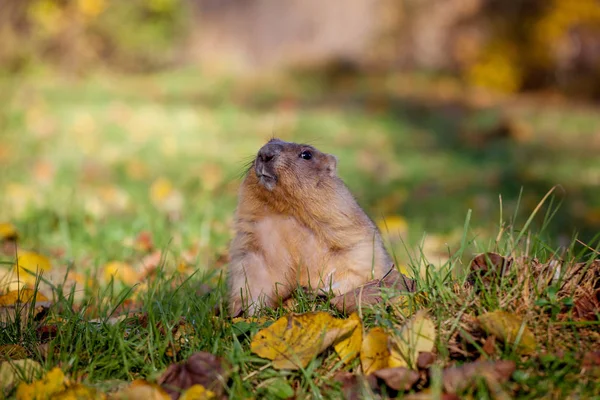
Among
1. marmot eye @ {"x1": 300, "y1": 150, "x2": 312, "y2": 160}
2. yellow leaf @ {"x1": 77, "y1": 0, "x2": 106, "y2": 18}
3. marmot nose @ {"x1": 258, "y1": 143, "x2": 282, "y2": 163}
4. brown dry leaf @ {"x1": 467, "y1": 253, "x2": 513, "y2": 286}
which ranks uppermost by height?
yellow leaf @ {"x1": 77, "y1": 0, "x2": 106, "y2": 18}

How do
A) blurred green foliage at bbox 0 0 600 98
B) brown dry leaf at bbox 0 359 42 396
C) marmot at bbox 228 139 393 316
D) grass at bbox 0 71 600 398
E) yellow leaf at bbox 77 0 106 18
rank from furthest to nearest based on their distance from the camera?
blurred green foliage at bbox 0 0 600 98
yellow leaf at bbox 77 0 106 18
marmot at bbox 228 139 393 316
grass at bbox 0 71 600 398
brown dry leaf at bbox 0 359 42 396

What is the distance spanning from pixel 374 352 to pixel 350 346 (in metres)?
0.08

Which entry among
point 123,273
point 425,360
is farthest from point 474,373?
point 123,273

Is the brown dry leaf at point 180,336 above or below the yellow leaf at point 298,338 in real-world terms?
below

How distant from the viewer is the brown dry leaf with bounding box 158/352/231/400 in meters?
2.12

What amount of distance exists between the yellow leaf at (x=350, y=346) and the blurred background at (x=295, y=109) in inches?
48.6

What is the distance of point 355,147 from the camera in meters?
9.79

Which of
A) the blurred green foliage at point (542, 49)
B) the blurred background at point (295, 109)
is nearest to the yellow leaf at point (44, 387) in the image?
the blurred background at point (295, 109)

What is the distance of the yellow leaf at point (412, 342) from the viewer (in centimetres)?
218

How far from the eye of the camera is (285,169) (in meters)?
2.82

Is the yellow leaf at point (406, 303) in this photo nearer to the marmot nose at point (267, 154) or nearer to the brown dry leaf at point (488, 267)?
the brown dry leaf at point (488, 267)

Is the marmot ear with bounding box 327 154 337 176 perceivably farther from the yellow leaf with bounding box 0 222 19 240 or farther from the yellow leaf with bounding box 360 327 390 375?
Result: the yellow leaf with bounding box 0 222 19 240

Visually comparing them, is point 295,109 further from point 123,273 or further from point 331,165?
point 331,165

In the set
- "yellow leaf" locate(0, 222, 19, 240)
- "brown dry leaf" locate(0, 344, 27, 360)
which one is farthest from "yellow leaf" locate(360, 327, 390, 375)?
"yellow leaf" locate(0, 222, 19, 240)
